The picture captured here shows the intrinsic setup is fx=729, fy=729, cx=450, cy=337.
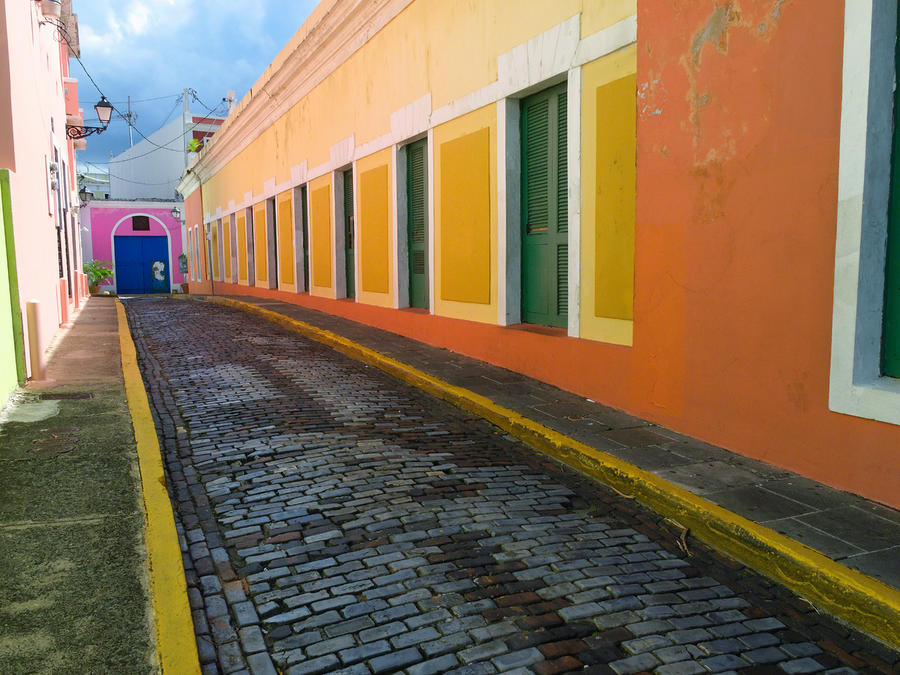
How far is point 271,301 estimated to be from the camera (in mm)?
17594

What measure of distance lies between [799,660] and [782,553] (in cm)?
72

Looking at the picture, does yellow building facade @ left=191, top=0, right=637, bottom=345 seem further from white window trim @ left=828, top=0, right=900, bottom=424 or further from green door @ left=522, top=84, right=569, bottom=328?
white window trim @ left=828, top=0, right=900, bottom=424

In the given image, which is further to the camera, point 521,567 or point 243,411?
point 243,411

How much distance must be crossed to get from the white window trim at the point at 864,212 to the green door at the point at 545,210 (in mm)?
3172

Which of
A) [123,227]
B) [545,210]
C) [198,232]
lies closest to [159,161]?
[123,227]

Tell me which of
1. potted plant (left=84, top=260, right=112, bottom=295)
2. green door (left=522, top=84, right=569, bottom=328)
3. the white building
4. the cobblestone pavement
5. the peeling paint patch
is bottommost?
the cobblestone pavement

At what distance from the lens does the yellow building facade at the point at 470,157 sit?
6277mm

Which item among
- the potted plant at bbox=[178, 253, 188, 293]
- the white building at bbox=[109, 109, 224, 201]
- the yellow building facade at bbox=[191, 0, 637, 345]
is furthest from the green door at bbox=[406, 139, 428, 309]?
the white building at bbox=[109, 109, 224, 201]

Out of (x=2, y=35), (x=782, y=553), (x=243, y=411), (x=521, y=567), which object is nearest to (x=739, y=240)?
(x=782, y=553)

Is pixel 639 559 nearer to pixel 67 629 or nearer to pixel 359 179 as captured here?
pixel 67 629

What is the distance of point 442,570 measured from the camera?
336cm

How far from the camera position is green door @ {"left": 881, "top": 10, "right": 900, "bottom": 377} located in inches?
155

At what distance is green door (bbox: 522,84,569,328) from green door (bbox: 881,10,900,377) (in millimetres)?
3300

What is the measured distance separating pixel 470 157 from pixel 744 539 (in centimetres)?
593
